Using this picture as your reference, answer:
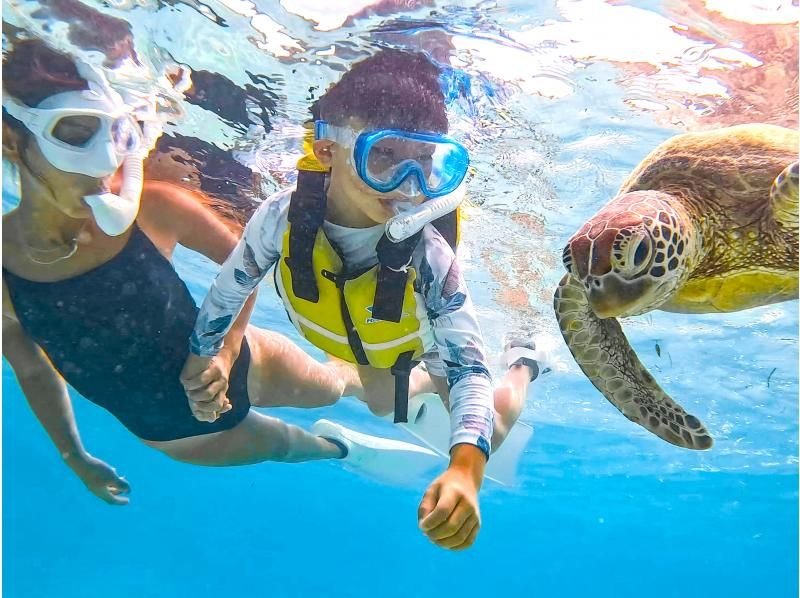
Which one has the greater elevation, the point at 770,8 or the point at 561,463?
the point at 770,8

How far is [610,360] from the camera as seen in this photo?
375 centimetres

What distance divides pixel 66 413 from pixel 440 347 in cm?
378

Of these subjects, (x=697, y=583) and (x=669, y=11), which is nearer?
(x=669, y=11)

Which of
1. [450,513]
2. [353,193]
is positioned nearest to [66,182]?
[353,193]

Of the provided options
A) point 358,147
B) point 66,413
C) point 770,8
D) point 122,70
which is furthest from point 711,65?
point 66,413

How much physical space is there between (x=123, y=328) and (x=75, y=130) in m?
1.55

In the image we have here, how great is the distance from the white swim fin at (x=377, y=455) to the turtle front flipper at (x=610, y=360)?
14.2 ft

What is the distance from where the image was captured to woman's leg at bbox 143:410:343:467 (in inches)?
210

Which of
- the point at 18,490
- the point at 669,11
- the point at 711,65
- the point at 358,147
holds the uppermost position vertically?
the point at 669,11

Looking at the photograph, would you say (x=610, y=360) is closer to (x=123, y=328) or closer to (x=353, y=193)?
(x=353, y=193)

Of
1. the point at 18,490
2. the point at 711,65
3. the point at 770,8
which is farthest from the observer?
the point at 18,490

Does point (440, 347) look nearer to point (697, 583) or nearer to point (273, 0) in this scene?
point (273, 0)

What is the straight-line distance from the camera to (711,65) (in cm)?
464

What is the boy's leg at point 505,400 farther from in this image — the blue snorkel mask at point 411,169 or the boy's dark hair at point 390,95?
the boy's dark hair at point 390,95
